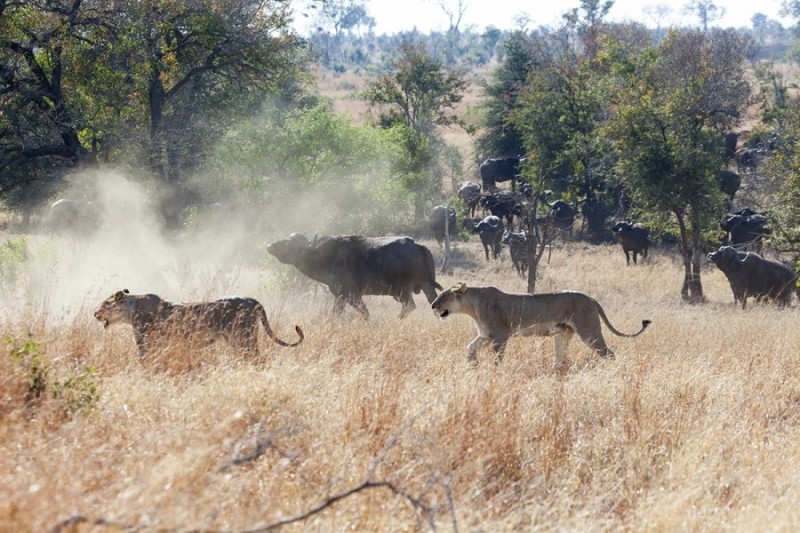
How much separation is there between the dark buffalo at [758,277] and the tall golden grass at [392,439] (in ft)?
40.9

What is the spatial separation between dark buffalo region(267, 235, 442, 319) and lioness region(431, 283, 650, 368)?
5.72 m

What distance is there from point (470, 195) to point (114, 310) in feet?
102

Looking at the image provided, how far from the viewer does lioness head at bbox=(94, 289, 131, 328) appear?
10.6 m

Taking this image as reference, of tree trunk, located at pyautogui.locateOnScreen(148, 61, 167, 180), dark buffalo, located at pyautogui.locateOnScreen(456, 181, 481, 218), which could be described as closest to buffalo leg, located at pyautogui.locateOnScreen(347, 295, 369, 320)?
tree trunk, located at pyautogui.locateOnScreen(148, 61, 167, 180)

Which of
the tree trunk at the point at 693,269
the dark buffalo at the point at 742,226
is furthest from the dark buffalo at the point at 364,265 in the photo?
the dark buffalo at the point at 742,226

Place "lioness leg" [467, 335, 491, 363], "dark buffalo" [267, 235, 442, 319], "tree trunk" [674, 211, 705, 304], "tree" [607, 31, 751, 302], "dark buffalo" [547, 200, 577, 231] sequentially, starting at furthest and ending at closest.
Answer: "dark buffalo" [547, 200, 577, 231] → "tree trunk" [674, 211, 705, 304] → "tree" [607, 31, 751, 302] → "dark buffalo" [267, 235, 442, 319] → "lioness leg" [467, 335, 491, 363]

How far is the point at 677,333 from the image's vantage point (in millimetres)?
15078

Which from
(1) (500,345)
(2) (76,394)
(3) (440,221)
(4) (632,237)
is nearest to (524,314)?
(1) (500,345)

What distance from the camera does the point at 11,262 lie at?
20000 millimetres

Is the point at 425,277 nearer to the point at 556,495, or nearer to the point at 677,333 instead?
the point at 677,333

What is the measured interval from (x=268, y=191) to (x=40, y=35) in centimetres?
692

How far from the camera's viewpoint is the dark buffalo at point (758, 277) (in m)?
24.6

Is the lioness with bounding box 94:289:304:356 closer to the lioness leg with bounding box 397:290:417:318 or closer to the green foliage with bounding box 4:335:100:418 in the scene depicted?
the green foliage with bounding box 4:335:100:418

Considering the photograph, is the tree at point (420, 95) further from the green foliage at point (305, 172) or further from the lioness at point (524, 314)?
the lioness at point (524, 314)
